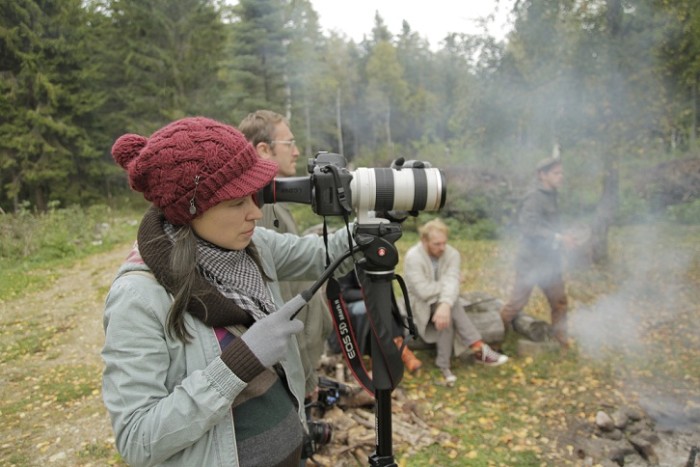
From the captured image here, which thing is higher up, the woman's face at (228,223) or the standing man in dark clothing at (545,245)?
the woman's face at (228,223)

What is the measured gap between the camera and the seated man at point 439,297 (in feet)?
12.9

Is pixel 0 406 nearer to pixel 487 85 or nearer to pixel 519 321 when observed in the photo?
pixel 519 321

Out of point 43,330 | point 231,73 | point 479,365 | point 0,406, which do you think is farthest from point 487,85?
point 231,73

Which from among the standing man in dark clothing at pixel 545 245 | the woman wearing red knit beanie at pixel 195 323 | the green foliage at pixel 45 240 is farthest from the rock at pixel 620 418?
the green foliage at pixel 45 240

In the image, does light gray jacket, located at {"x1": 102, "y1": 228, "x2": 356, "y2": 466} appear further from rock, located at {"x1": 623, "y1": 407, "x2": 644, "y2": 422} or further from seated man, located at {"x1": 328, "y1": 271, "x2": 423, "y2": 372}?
rock, located at {"x1": 623, "y1": 407, "x2": 644, "y2": 422}

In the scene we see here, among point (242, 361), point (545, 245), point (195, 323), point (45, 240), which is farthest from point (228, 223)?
point (45, 240)

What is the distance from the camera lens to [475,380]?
3887 mm

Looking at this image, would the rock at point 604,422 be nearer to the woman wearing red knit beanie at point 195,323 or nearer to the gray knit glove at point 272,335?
the woman wearing red knit beanie at point 195,323

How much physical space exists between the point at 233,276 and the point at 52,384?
2.89m

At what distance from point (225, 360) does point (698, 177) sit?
34.3 ft

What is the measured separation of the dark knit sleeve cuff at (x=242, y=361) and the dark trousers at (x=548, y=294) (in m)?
3.58

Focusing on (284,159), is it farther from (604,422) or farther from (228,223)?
(604,422)

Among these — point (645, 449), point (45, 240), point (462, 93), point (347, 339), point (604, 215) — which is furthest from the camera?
point (462, 93)

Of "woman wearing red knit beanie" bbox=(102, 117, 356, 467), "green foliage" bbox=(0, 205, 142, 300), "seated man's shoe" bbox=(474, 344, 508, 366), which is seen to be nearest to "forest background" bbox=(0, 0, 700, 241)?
"green foliage" bbox=(0, 205, 142, 300)
